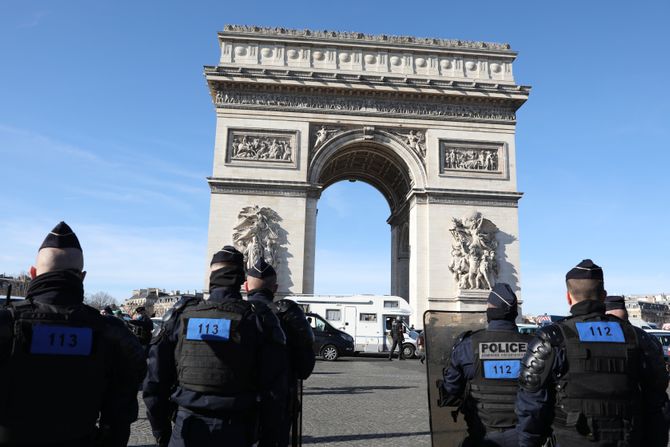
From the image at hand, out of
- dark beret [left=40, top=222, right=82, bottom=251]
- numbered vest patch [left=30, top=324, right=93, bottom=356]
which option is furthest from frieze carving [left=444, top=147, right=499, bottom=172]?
numbered vest patch [left=30, top=324, right=93, bottom=356]

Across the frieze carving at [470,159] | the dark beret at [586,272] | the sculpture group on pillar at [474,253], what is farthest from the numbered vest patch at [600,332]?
the frieze carving at [470,159]

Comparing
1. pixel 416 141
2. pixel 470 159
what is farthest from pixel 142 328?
pixel 470 159

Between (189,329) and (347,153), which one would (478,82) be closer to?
(347,153)

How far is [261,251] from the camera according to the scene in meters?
21.8

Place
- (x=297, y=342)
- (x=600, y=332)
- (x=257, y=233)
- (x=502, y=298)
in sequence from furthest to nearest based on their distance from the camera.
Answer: (x=257, y=233)
(x=297, y=342)
(x=502, y=298)
(x=600, y=332)

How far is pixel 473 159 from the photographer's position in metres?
24.0

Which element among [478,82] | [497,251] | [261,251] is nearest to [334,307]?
[261,251]

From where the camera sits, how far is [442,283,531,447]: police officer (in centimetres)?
357

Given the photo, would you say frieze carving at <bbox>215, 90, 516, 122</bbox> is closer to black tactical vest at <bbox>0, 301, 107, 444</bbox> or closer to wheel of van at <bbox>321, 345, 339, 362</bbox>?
wheel of van at <bbox>321, 345, 339, 362</bbox>

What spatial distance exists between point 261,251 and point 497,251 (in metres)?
9.71

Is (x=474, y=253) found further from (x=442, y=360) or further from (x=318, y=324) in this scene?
(x=442, y=360)

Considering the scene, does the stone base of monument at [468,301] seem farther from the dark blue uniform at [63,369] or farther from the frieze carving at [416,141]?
the dark blue uniform at [63,369]

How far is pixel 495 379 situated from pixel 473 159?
69.8 feet

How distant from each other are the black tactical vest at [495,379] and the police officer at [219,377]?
56.3 inches
